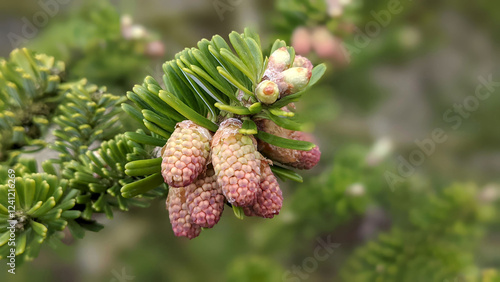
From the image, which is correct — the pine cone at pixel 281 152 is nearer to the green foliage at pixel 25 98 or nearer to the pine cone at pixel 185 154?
the pine cone at pixel 185 154

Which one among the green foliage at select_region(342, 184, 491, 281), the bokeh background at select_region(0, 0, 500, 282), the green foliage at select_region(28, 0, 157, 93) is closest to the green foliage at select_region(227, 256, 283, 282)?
the bokeh background at select_region(0, 0, 500, 282)

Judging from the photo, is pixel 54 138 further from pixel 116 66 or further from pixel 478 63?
pixel 478 63

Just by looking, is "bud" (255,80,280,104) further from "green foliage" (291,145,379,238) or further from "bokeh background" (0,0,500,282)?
"green foliage" (291,145,379,238)

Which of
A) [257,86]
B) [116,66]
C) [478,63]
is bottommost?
[478,63]

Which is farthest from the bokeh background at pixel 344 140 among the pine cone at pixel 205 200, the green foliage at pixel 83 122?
the pine cone at pixel 205 200

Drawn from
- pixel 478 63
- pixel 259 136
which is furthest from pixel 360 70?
pixel 478 63
